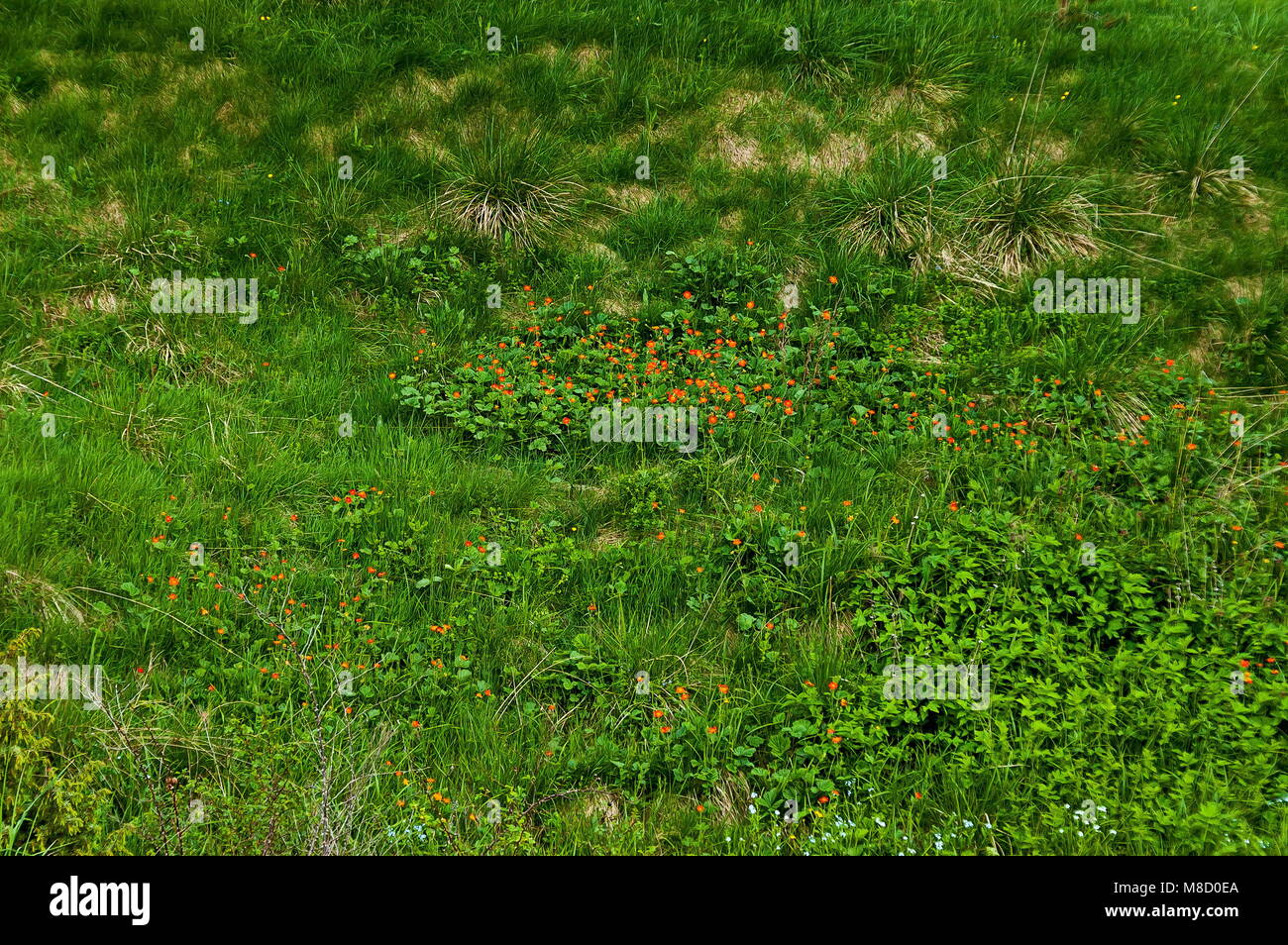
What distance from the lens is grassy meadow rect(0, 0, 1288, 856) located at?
3801 millimetres

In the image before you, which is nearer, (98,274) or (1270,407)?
(1270,407)

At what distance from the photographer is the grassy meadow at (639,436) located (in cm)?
380

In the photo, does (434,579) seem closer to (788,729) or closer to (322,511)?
(322,511)

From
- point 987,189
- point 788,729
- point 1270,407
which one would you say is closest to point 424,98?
point 987,189

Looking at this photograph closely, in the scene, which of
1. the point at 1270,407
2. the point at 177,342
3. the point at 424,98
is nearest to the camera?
the point at 1270,407

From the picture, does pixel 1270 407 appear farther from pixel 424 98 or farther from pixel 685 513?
pixel 424 98

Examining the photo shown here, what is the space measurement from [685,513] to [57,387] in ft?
13.8

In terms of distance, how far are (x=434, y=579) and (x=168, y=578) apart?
1.36 m

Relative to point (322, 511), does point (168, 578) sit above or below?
below

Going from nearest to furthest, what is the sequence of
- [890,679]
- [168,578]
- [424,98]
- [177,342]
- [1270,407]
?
[890,679] → [168,578] → [1270,407] → [177,342] → [424,98]

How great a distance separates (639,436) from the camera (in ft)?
18.6

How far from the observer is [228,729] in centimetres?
383

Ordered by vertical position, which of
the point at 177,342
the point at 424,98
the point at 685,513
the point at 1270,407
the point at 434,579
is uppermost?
the point at 424,98

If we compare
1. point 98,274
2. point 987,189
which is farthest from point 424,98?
point 987,189
